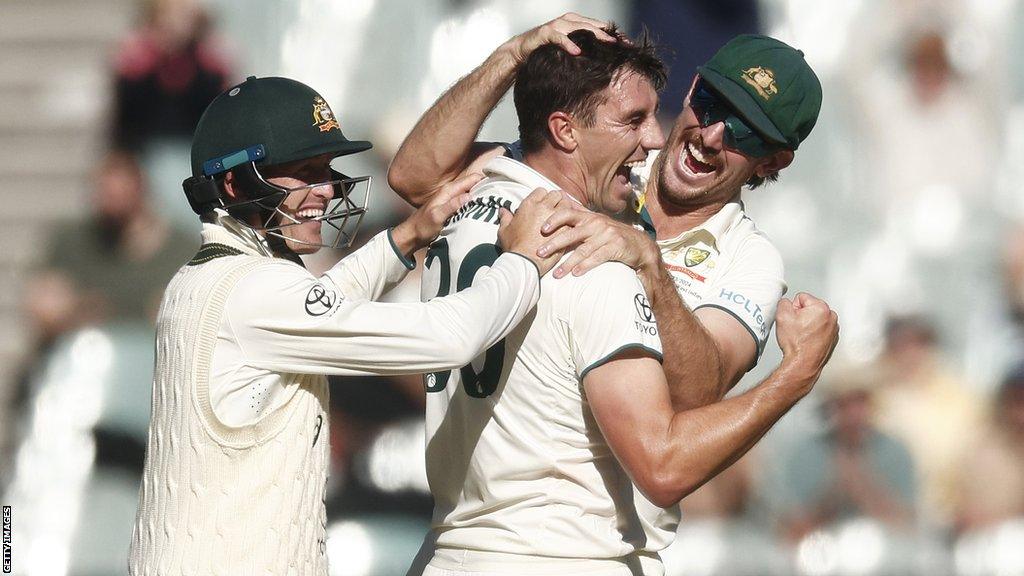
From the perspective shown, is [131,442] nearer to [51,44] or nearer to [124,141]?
[124,141]

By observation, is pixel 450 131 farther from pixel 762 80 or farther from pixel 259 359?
pixel 259 359

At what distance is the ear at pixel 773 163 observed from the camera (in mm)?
3090

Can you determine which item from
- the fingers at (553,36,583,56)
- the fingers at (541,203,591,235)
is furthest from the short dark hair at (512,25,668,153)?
the fingers at (541,203,591,235)

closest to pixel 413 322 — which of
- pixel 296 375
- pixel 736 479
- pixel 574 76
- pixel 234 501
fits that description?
pixel 296 375

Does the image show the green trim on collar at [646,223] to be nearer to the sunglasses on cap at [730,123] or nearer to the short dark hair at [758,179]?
the sunglasses on cap at [730,123]

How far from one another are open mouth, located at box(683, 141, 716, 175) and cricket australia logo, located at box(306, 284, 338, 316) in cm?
107

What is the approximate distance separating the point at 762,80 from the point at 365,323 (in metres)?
1.18

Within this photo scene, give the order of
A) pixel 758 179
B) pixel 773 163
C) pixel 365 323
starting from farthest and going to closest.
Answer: pixel 758 179 → pixel 773 163 → pixel 365 323

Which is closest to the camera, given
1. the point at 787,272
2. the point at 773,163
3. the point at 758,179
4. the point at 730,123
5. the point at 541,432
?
the point at 541,432

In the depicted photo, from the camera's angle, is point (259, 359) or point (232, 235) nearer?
point (259, 359)

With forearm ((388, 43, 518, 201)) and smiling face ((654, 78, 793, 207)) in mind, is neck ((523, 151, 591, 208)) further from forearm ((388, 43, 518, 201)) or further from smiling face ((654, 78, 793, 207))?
smiling face ((654, 78, 793, 207))

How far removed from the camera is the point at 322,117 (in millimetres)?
2562

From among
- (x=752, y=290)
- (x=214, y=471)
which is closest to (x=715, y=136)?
(x=752, y=290)

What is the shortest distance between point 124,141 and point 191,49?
0.47 metres
